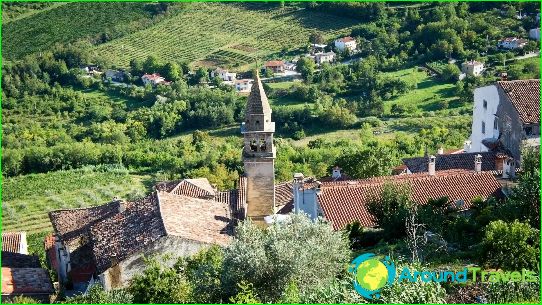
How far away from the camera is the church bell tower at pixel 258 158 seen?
2784 cm

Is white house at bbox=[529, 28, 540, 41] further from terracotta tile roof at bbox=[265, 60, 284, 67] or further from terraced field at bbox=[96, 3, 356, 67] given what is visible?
terracotta tile roof at bbox=[265, 60, 284, 67]

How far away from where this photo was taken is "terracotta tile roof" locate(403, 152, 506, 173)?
3086cm

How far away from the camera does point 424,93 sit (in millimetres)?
66062

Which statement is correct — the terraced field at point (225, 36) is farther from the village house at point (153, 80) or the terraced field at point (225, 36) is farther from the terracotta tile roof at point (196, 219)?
the terracotta tile roof at point (196, 219)

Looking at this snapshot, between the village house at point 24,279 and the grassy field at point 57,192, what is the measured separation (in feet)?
51.7

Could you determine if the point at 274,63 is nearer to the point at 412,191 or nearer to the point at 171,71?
the point at 171,71

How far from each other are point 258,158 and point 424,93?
4054cm

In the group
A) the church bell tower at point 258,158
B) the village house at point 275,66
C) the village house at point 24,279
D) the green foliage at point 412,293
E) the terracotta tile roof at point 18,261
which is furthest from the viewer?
the village house at point 275,66

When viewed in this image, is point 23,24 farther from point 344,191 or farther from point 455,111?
point 344,191

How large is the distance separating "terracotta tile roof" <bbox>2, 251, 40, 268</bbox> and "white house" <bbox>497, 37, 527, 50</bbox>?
2173 inches

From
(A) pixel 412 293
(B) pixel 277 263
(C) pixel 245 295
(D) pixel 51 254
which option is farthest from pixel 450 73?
(A) pixel 412 293

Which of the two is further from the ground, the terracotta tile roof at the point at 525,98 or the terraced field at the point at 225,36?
the terraced field at the point at 225,36

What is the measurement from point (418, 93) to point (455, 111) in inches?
215

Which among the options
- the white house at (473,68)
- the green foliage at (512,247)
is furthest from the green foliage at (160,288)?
the white house at (473,68)
